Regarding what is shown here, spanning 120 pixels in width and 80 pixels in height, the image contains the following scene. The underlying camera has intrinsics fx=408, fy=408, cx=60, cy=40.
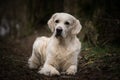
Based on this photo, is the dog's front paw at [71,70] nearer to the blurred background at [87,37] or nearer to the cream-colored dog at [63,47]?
the cream-colored dog at [63,47]

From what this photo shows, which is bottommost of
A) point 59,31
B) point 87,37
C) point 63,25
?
point 59,31

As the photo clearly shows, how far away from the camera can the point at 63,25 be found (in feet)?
30.9

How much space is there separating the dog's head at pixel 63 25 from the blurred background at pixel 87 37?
967 mm

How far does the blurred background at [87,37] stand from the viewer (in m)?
8.85

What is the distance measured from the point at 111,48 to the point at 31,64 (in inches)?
97.1

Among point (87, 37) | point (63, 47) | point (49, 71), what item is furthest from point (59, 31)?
point (87, 37)

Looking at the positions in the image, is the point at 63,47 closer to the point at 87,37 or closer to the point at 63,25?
the point at 63,25

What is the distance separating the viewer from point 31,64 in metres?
10.4

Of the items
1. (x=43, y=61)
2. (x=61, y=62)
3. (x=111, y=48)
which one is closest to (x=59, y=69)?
(x=61, y=62)

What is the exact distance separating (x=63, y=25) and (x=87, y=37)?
149 inches

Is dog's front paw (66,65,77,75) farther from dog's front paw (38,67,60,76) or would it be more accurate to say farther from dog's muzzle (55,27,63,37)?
dog's muzzle (55,27,63,37)

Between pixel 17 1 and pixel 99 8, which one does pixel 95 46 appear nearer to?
pixel 99 8

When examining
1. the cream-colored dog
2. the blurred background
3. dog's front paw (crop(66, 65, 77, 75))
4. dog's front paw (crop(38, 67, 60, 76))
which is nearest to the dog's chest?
the cream-colored dog

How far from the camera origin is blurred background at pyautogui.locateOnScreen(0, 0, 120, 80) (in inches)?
348
